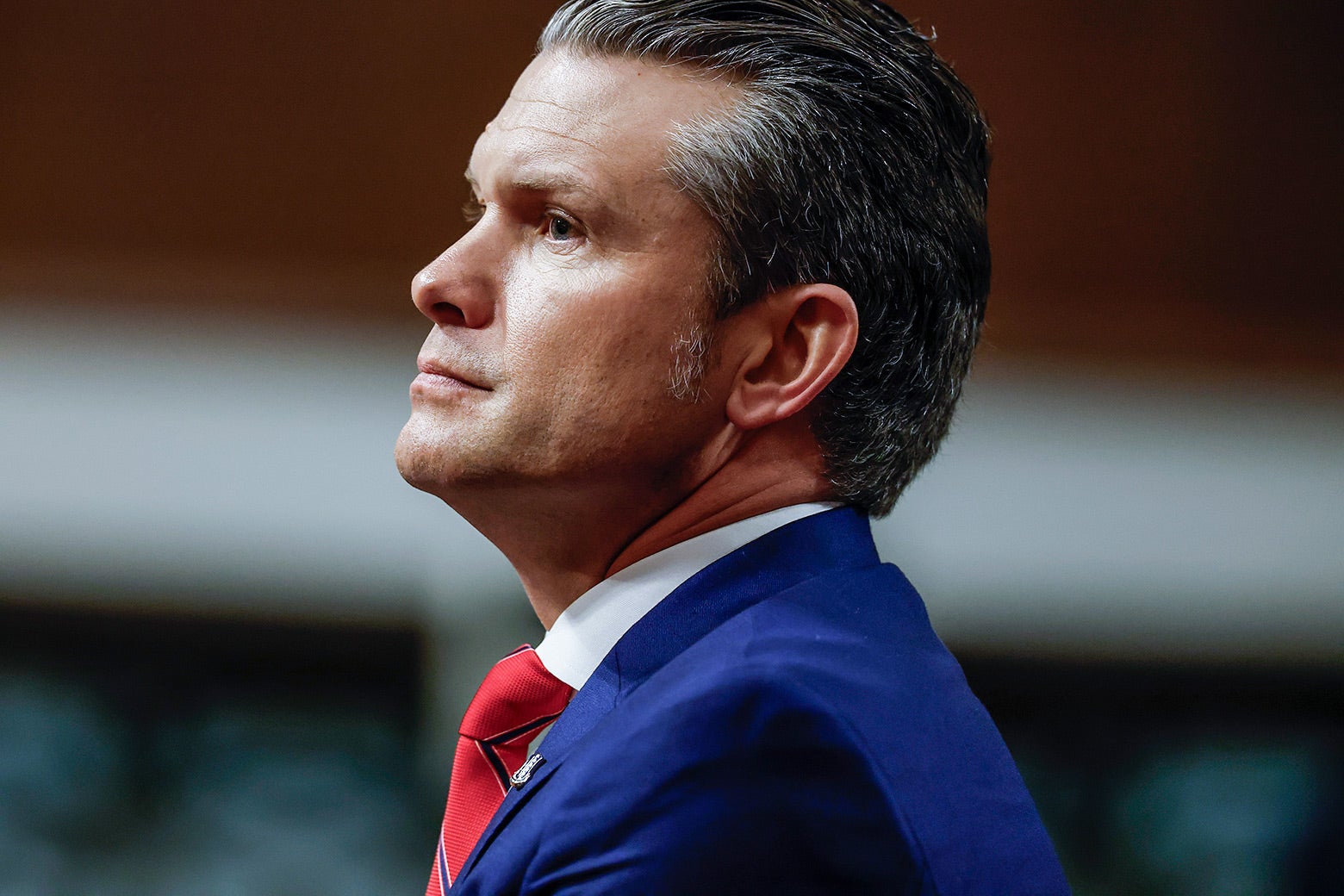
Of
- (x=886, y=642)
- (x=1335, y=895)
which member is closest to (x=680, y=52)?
(x=886, y=642)

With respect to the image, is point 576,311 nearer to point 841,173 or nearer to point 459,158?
point 841,173

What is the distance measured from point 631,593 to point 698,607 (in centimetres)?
9

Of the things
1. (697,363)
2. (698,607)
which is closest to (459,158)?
(697,363)

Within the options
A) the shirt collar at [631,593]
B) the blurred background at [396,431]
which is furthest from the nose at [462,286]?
the blurred background at [396,431]

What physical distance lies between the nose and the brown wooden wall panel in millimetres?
1523

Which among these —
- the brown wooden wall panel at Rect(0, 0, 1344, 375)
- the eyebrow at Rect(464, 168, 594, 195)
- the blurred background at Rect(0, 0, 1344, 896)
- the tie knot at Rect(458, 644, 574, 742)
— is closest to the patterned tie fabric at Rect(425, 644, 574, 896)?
the tie knot at Rect(458, 644, 574, 742)

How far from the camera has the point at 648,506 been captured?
1.10 m

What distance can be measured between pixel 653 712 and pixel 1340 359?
2.19m

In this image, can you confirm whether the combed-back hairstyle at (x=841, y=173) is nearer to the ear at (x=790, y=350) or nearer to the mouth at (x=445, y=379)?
the ear at (x=790, y=350)

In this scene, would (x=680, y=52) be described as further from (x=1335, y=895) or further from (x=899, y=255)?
(x=1335, y=895)

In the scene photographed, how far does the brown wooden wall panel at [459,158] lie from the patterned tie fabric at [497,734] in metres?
1.57

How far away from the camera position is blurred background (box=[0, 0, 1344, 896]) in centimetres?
246

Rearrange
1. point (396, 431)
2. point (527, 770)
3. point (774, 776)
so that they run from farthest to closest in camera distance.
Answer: point (396, 431) → point (527, 770) → point (774, 776)

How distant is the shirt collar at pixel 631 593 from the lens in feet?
3.50
